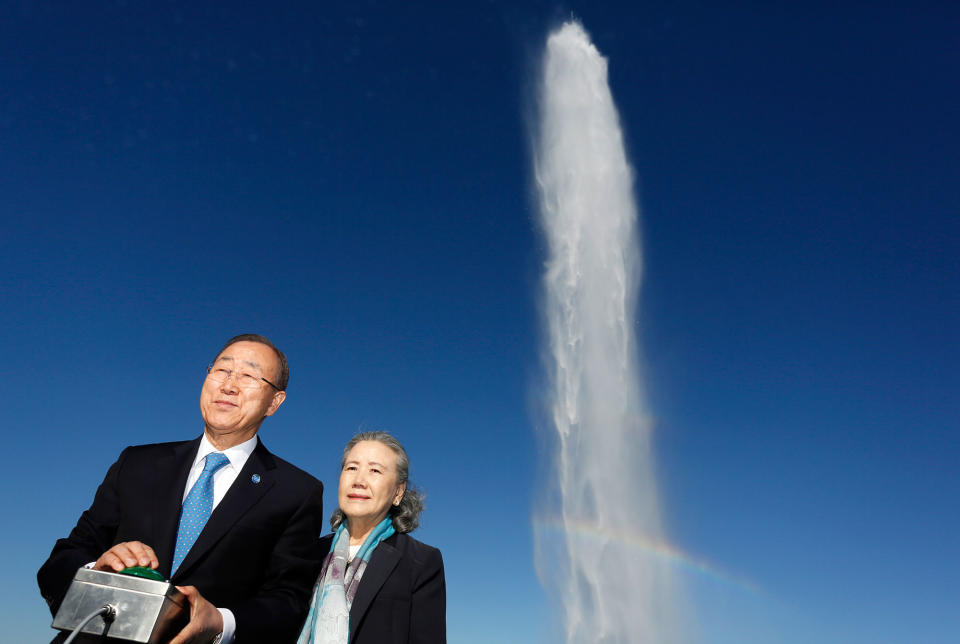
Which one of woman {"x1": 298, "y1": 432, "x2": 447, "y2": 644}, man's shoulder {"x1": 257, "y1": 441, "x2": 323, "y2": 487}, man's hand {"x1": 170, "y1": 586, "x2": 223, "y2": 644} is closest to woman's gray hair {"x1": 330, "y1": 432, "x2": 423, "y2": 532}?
woman {"x1": 298, "y1": 432, "x2": 447, "y2": 644}

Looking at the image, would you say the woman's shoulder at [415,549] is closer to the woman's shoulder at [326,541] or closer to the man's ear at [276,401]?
the woman's shoulder at [326,541]

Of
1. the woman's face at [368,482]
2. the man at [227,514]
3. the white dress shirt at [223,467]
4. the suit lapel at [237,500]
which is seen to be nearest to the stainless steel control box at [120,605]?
the man at [227,514]

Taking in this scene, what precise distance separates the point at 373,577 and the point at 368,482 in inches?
32.4

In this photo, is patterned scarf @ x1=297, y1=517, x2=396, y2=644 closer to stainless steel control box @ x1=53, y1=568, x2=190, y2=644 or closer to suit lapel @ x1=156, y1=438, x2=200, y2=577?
suit lapel @ x1=156, y1=438, x2=200, y2=577

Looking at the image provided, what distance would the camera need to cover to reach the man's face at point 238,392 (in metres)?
4.79

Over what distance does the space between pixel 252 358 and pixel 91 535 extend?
151 centimetres

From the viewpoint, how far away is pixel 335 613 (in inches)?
223

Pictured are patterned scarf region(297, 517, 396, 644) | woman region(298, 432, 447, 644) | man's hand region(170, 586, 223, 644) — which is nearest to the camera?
man's hand region(170, 586, 223, 644)

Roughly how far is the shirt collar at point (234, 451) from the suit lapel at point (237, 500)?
4 cm

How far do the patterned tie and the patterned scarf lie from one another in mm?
1739

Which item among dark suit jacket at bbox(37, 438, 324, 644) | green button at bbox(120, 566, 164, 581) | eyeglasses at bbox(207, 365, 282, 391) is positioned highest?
eyeglasses at bbox(207, 365, 282, 391)

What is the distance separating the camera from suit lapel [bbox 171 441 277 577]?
425 centimetres

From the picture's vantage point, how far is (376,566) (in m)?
6.04

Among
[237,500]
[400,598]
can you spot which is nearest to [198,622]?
[237,500]
